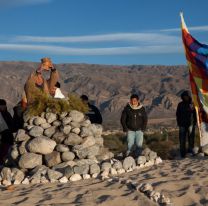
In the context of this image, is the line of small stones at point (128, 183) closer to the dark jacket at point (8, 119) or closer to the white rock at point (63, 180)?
the white rock at point (63, 180)

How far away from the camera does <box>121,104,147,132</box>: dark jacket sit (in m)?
11.1

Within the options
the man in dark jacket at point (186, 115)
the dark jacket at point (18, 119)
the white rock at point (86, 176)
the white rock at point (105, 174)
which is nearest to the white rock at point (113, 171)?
the white rock at point (105, 174)

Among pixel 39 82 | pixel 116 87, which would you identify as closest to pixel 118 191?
pixel 39 82

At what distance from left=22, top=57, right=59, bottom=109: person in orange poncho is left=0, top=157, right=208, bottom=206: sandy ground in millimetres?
2587

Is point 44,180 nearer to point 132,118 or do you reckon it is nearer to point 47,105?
point 47,105

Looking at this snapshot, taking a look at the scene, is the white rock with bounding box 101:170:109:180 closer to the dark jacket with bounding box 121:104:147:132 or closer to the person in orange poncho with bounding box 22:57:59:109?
the dark jacket with bounding box 121:104:147:132

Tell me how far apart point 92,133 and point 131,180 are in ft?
8.04

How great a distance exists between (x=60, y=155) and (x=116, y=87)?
8651cm

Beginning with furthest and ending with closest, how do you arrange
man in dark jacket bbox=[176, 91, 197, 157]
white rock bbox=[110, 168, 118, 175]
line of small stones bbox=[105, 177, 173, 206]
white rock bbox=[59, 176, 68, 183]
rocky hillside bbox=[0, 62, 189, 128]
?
1. rocky hillside bbox=[0, 62, 189, 128]
2. man in dark jacket bbox=[176, 91, 197, 157]
3. white rock bbox=[110, 168, 118, 175]
4. white rock bbox=[59, 176, 68, 183]
5. line of small stones bbox=[105, 177, 173, 206]

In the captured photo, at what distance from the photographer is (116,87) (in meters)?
96.6

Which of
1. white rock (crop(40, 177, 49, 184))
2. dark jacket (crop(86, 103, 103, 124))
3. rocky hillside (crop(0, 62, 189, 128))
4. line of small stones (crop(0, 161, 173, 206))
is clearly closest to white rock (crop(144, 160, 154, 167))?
line of small stones (crop(0, 161, 173, 206))

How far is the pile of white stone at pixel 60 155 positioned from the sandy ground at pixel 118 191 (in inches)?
17.1

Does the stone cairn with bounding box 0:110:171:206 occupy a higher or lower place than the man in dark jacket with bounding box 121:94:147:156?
lower

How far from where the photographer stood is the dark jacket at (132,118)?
1111 centimetres
